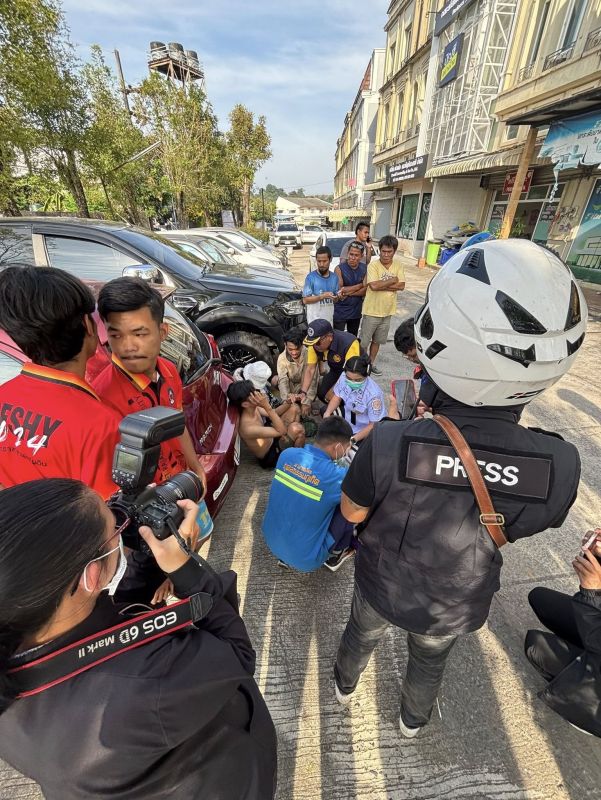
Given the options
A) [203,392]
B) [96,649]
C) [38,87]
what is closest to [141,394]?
[203,392]

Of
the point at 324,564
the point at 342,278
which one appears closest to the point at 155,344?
the point at 324,564

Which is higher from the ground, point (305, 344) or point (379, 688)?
point (305, 344)

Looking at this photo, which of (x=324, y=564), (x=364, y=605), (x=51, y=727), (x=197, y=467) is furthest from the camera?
(x=324, y=564)

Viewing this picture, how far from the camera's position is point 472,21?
42.7 ft

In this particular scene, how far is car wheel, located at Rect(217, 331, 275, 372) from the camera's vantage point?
432 centimetres

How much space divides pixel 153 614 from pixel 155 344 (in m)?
1.26

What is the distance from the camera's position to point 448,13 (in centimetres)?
1433

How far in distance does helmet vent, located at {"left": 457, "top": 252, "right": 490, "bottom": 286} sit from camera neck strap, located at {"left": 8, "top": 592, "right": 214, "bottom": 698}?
1068 mm

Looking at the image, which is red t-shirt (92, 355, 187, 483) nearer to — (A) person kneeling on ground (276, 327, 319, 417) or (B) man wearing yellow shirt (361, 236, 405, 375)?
(A) person kneeling on ground (276, 327, 319, 417)

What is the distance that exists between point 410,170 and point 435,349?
19781 mm

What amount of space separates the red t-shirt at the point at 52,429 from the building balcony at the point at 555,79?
381 inches

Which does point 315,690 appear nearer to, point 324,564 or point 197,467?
point 324,564

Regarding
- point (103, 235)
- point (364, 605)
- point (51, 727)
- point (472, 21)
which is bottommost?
point (364, 605)

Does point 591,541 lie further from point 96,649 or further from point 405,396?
point 96,649
